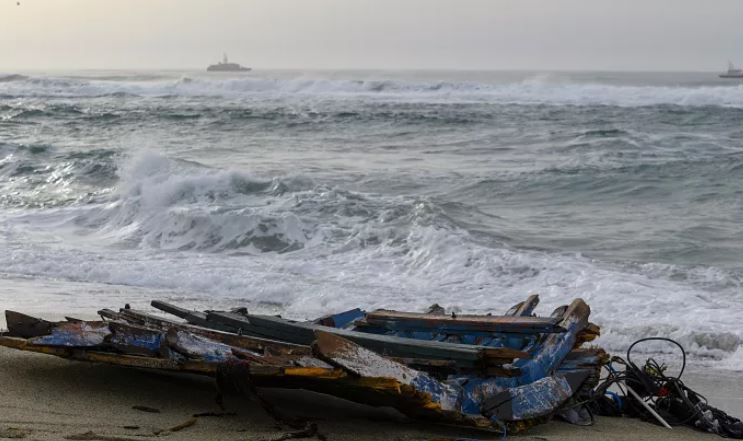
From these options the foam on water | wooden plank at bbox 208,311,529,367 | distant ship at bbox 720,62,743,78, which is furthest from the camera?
distant ship at bbox 720,62,743,78

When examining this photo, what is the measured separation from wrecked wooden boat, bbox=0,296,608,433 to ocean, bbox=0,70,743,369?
2500mm

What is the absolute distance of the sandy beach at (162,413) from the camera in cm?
400

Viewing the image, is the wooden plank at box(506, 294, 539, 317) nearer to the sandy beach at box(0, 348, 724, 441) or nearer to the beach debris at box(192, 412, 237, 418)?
the sandy beach at box(0, 348, 724, 441)

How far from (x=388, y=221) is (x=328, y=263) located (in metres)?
2.18

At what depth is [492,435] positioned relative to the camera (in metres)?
4.26

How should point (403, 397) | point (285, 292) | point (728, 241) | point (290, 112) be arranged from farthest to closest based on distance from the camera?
1. point (290, 112)
2. point (728, 241)
3. point (285, 292)
4. point (403, 397)

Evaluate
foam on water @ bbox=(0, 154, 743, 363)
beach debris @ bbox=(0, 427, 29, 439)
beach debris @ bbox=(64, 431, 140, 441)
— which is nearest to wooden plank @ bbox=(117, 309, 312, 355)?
beach debris @ bbox=(64, 431, 140, 441)

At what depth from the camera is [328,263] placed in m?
10.1

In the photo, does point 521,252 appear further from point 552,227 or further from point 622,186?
point 622,186

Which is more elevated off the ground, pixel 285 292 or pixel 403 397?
pixel 403 397

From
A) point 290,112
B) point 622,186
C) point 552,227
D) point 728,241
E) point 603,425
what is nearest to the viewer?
point 603,425

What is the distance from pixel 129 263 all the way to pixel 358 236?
2.95 metres

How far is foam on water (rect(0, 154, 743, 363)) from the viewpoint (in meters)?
8.16

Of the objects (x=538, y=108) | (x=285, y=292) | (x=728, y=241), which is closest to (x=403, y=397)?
(x=285, y=292)
